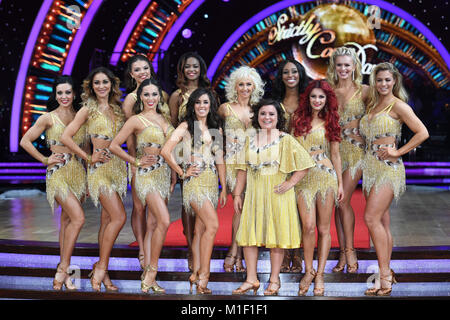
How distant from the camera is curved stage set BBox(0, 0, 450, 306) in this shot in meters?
4.24

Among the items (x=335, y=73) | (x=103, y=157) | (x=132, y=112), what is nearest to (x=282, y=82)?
(x=335, y=73)

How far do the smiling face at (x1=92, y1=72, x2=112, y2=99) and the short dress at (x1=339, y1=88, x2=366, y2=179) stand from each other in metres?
1.76

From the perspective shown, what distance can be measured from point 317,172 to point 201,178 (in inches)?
32.4

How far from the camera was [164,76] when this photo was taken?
9898 mm

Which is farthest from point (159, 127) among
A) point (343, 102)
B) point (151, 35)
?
point (151, 35)

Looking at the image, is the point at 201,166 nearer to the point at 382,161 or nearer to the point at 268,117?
the point at 268,117

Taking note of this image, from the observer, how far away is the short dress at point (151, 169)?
384 centimetres

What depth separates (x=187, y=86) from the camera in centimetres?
435

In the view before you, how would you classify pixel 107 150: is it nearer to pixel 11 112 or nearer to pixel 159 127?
pixel 159 127

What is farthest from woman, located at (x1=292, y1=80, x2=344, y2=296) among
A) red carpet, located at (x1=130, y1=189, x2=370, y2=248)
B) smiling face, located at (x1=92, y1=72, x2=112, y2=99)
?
smiling face, located at (x1=92, y1=72, x2=112, y2=99)

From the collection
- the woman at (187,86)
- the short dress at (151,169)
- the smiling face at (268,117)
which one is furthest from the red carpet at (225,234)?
the smiling face at (268,117)

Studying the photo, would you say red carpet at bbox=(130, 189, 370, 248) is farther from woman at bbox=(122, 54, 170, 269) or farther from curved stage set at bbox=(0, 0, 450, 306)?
woman at bbox=(122, 54, 170, 269)

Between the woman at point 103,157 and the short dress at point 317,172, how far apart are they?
1.35 m

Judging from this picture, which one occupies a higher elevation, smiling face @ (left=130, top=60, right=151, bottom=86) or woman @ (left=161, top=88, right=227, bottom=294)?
smiling face @ (left=130, top=60, right=151, bottom=86)
